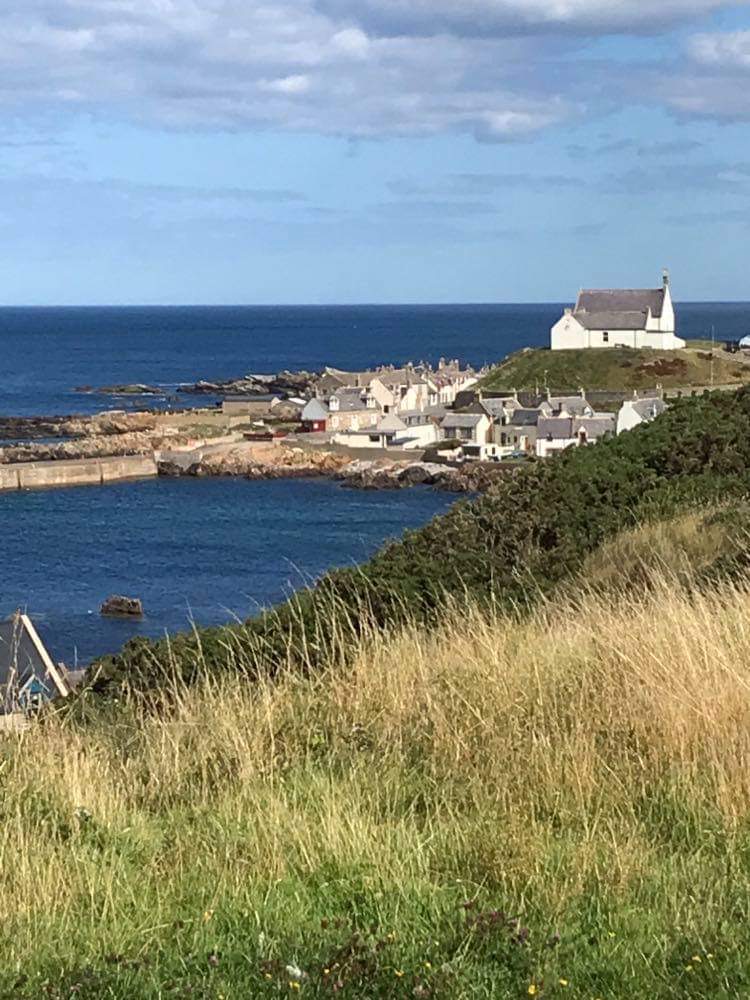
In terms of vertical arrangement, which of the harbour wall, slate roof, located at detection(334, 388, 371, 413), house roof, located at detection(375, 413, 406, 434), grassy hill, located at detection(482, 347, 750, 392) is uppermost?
grassy hill, located at detection(482, 347, 750, 392)

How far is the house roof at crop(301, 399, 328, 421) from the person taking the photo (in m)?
101

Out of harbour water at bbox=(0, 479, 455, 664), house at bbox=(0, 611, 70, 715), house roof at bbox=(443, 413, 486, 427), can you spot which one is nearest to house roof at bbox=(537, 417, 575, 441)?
house roof at bbox=(443, 413, 486, 427)

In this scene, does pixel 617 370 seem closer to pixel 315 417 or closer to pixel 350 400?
pixel 350 400

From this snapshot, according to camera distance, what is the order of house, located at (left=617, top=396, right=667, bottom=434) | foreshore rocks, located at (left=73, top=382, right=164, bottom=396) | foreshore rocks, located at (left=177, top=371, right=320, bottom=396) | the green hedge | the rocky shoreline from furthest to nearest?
foreshore rocks, located at (left=177, top=371, right=320, bottom=396) < foreshore rocks, located at (left=73, top=382, right=164, bottom=396) < house, located at (left=617, top=396, right=667, bottom=434) < the rocky shoreline < the green hedge

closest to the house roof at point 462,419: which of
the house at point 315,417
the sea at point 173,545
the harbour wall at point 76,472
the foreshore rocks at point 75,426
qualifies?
the house at point 315,417

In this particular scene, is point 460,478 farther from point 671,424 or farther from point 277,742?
point 277,742

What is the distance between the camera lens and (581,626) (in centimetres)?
803

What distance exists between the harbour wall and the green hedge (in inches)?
2656

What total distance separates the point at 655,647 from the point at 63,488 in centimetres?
7653

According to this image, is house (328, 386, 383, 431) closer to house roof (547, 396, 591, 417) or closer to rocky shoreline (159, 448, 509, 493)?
rocky shoreline (159, 448, 509, 493)

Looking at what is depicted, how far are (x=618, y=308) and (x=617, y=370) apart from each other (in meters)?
10.3

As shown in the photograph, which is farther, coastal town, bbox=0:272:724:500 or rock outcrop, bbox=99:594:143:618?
coastal town, bbox=0:272:724:500

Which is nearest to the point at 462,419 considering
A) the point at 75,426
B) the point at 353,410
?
the point at 353,410

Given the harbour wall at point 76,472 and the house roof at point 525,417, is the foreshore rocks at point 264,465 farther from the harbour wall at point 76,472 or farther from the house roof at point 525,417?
the house roof at point 525,417
